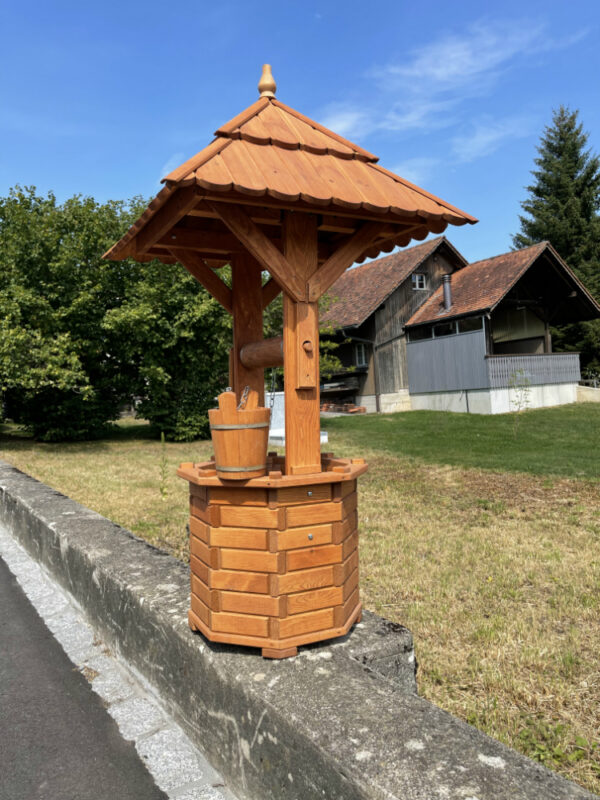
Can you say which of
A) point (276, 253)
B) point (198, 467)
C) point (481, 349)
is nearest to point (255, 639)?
point (198, 467)

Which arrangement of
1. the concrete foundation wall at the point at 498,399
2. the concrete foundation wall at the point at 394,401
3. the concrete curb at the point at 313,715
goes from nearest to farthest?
the concrete curb at the point at 313,715 → the concrete foundation wall at the point at 498,399 → the concrete foundation wall at the point at 394,401

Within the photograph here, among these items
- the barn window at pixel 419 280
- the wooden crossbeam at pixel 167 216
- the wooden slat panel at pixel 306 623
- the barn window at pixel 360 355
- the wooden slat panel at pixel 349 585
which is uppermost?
the barn window at pixel 419 280

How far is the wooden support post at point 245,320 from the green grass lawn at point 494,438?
26.7ft

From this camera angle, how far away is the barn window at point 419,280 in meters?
28.6

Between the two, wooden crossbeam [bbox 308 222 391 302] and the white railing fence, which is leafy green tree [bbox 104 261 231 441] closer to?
the white railing fence

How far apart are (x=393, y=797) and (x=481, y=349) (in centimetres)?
2231

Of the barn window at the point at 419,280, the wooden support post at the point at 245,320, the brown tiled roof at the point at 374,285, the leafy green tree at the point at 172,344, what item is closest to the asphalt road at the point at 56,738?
the wooden support post at the point at 245,320

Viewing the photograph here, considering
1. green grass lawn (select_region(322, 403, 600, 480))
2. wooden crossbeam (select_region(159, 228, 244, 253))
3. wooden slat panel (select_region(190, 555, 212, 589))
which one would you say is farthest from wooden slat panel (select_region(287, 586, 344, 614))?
green grass lawn (select_region(322, 403, 600, 480))

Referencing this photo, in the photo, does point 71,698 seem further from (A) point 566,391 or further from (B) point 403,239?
(A) point 566,391

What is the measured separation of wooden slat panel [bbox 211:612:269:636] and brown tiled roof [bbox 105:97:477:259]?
1710 millimetres

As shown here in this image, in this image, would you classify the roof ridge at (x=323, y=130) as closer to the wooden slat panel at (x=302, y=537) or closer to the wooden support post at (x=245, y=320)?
the wooden support post at (x=245, y=320)

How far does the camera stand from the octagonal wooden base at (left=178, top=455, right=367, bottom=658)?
2459mm

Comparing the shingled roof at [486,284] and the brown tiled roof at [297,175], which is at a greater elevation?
the shingled roof at [486,284]

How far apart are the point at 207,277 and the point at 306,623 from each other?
6.35ft
